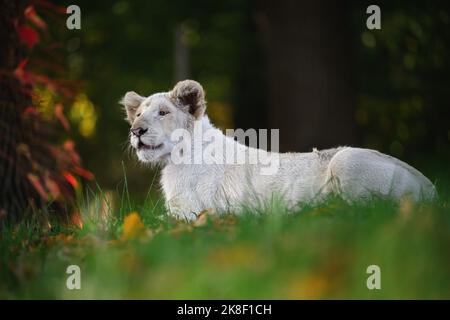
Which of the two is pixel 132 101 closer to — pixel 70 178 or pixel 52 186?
pixel 70 178

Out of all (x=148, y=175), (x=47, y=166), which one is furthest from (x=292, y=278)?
(x=148, y=175)

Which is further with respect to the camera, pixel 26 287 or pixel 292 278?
pixel 26 287

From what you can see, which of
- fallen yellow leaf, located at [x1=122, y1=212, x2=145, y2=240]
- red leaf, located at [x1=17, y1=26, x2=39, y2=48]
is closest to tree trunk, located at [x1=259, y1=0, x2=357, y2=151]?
red leaf, located at [x1=17, y1=26, x2=39, y2=48]

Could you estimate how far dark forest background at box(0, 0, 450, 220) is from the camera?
1265 centimetres

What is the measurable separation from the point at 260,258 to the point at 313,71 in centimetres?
860

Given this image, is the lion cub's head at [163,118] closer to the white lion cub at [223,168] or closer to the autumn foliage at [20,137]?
the white lion cub at [223,168]

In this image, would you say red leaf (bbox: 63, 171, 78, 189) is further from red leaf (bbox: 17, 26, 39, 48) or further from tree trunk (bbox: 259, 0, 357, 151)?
tree trunk (bbox: 259, 0, 357, 151)

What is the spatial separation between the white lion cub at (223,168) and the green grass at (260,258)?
121 cm

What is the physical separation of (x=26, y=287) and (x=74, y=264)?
0.37 metres

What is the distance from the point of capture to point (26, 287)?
16.5 feet

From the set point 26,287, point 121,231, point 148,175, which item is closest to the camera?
point 26,287

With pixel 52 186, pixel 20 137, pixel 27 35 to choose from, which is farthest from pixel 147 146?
pixel 27 35

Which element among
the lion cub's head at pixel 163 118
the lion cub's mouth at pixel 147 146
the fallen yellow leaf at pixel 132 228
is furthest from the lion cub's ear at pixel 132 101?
the fallen yellow leaf at pixel 132 228

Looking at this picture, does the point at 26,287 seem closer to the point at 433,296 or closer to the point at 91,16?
the point at 433,296
